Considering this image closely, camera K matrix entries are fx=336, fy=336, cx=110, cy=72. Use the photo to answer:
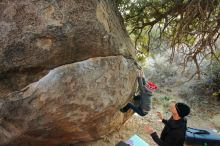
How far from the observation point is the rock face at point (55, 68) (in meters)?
4.23

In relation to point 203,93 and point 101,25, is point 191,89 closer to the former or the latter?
point 203,93

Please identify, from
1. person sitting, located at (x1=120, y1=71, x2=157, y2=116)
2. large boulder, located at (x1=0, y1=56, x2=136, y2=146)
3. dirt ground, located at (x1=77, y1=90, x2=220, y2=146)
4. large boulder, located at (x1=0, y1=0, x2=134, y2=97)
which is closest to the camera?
large boulder, located at (x1=0, y1=0, x2=134, y2=97)

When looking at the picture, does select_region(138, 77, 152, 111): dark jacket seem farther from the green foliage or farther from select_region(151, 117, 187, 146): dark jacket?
the green foliage

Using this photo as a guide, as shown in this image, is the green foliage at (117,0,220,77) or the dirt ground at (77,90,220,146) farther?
the green foliage at (117,0,220,77)

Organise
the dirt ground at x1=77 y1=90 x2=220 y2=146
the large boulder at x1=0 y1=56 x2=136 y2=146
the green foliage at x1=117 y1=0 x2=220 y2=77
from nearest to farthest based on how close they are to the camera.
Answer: the large boulder at x1=0 y1=56 x2=136 y2=146
the dirt ground at x1=77 y1=90 x2=220 y2=146
the green foliage at x1=117 y1=0 x2=220 y2=77

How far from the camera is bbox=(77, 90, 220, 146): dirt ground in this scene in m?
6.27

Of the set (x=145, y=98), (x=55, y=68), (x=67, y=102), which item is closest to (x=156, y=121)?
(x=145, y=98)

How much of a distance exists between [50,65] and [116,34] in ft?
4.09

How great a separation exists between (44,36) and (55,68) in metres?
0.47

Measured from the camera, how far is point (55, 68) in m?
4.52

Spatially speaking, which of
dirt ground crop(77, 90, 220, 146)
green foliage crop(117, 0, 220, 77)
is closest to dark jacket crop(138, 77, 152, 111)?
dirt ground crop(77, 90, 220, 146)

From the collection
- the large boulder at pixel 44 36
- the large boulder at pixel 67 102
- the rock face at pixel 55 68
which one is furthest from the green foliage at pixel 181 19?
the large boulder at pixel 44 36

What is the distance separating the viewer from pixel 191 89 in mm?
10172

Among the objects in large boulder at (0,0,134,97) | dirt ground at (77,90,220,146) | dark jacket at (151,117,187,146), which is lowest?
dirt ground at (77,90,220,146)
